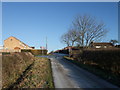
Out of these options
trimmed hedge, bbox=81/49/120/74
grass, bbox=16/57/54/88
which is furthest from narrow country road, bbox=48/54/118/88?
trimmed hedge, bbox=81/49/120/74

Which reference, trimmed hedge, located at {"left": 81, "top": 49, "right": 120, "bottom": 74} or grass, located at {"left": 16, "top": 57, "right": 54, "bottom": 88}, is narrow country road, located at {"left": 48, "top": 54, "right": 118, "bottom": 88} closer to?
grass, located at {"left": 16, "top": 57, "right": 54, "bottom": 88}

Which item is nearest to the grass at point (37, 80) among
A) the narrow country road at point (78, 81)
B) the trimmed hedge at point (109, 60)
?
the narrow country road at point (78, 81)

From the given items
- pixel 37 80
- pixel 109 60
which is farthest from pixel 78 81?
Result: pixel 109 60

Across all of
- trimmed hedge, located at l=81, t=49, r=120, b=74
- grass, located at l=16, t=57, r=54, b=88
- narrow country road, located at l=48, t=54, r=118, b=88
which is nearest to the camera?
grass, located at l=16, t=57, r=54, b=88

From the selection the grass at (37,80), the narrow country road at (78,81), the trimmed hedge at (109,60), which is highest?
the trimmed hedge at (109,60)

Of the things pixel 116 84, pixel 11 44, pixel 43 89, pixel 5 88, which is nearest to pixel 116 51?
pixel 116 84

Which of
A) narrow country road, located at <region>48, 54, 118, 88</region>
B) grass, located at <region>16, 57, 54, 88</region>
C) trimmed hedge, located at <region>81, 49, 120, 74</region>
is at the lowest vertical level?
narrow country road, located at <region>48, 54, 118, 88</region>

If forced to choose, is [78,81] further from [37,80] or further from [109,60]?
[109,60]

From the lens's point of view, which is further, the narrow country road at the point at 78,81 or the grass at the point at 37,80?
the narrow country road at the point at 78,81

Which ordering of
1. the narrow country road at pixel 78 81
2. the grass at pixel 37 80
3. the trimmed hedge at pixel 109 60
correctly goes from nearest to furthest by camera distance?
1. the grass at pixel 37 80
2. the narrow country road at pixel 78 81
3. the trimmed hedge at pixel 109 60

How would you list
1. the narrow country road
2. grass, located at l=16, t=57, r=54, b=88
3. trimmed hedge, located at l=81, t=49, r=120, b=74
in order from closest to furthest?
grass, located at l=16, t=57, r=54, b=88 → the narrow country road → trimmed hedge, located at l=81, t=49, r=120, b=74

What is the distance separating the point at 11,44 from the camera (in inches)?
2185

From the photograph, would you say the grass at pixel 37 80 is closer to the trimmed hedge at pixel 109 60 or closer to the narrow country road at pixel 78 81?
the narrow country road at pixel 78 81

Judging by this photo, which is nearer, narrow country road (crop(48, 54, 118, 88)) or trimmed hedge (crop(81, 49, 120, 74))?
narrow country road (crop(48, 54, 118, 88))
